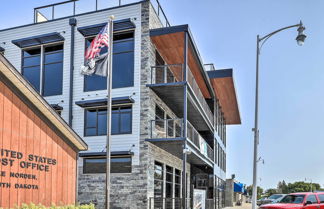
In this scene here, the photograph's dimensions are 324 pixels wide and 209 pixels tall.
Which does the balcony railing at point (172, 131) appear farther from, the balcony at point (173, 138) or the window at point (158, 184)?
the window at point (158, 184)

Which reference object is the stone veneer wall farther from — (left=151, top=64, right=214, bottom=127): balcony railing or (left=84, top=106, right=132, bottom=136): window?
(left=84, top=106, right=132, bottom=136): window

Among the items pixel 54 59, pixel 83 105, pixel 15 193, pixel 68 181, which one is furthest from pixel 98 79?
pixel 15 193

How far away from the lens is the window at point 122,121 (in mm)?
21359

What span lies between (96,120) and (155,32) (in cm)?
550

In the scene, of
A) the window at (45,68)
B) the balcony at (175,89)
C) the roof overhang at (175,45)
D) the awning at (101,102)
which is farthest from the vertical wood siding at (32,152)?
the window at (45,68)

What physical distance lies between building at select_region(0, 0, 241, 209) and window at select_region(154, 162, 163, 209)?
53 millimetres

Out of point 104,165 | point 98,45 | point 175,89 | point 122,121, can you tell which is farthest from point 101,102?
point 98,45

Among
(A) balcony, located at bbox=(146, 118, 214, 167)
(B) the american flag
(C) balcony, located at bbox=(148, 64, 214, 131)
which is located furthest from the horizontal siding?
(B) the american flag

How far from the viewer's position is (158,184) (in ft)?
75.0

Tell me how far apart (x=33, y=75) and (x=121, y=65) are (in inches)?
220

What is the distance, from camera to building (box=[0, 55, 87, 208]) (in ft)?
39.7

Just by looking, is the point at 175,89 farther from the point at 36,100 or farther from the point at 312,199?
the point at 36,100

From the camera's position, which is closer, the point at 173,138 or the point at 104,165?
the point at 173,138

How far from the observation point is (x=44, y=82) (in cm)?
2372
